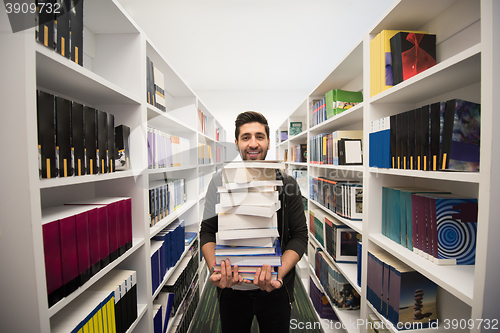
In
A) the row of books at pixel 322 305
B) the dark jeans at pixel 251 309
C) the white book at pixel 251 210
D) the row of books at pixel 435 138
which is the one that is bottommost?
the row of books at pixel 322 305

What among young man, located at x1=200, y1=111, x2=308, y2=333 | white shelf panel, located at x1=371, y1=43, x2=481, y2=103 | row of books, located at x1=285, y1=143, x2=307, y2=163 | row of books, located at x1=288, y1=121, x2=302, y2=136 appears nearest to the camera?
white shelf panel, located at x1=371, y1=43, x2=481, y2=103

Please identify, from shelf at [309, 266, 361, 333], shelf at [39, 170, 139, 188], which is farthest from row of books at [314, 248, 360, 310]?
shelf at [39, 170, 139, 188]

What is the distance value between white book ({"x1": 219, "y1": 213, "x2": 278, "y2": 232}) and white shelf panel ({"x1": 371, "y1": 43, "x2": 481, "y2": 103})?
853 millimetres

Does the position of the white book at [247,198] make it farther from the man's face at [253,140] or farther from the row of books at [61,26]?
the row of books at [61,26]

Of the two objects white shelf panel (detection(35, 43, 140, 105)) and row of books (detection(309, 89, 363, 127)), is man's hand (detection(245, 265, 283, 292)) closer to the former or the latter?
white shelf panel (detection(35, 43, 140, 105))

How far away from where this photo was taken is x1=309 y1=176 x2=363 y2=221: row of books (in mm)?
1379

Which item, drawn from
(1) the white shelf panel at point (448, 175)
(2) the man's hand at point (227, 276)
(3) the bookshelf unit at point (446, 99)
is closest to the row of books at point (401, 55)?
(3) the bookshelf unit at point (446, 99)

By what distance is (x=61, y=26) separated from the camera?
0.62 meters

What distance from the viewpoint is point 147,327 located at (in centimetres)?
109

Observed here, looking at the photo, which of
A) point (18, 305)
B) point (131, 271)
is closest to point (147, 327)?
point (131, 271)

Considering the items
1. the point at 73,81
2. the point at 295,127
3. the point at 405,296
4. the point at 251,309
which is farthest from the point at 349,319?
the point at 295,127

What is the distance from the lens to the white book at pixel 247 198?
810mm

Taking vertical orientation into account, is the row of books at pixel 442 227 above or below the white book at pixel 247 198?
below

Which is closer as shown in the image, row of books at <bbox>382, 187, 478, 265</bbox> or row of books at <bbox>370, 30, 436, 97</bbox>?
row of books at <bbox>382, 187, 478, 265</bbox>
